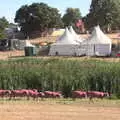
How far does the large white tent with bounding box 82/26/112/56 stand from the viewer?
65.4 meters

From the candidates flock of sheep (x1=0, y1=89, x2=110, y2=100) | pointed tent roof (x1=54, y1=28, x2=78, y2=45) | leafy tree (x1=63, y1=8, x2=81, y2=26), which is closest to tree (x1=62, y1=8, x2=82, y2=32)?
leafy tree (x1=63, y1=8, x2=81, y2=26)

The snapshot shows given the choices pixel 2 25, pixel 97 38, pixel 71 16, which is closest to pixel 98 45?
pixel 97 38

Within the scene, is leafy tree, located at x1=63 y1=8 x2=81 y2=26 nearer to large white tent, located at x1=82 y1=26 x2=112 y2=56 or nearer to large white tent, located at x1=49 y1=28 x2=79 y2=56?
large white tent, located at x1=49 y1=28 x2=79 y2=56

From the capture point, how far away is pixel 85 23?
12369 cm

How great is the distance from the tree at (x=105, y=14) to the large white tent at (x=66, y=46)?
145 feet

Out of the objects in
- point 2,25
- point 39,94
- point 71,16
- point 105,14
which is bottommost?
point 39,94

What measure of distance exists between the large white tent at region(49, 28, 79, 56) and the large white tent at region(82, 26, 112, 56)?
2676mm

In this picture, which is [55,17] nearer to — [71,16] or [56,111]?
[71,16]

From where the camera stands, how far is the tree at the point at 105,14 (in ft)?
377

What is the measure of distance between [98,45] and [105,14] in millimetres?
49353

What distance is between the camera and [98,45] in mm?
65375

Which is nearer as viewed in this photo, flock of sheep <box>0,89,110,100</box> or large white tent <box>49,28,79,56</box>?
flock of sheep <box>0,89,110,100</box>

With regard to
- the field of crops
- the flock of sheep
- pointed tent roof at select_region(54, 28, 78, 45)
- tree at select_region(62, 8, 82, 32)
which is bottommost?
the flock of sheep

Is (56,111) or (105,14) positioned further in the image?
(105,14)
